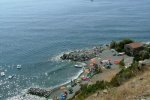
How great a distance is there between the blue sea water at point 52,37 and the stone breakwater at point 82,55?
88.8 inches

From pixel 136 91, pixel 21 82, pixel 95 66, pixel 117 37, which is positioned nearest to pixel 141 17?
pixel 117 37

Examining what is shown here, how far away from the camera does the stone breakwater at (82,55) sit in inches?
2825

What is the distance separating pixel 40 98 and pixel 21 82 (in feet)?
30.9

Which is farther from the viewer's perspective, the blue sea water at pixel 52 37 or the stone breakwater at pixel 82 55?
the stone breakwater at pixel 82 55

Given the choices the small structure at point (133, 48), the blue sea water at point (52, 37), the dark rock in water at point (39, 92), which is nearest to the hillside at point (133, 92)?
the dark rock in water at point (39, 92)

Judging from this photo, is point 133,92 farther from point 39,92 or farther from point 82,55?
point 82,55

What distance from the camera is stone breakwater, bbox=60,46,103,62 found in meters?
71.8

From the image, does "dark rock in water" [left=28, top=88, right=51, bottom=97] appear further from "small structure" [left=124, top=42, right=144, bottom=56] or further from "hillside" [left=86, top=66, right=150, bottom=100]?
"hillside" [left=86, top=66, right=150, bottom=100]

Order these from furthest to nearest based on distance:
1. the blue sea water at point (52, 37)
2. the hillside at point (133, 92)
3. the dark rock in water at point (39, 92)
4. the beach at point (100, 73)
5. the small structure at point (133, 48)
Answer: the small structure at point (133, 48) < the blue sea water at point (52, 37) < the beach at point (100, 73) < the dark rock in water at point (39, 92) < the hillside at point (133, 92)

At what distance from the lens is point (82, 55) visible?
73.4 metres

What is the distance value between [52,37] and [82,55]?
1143 inches

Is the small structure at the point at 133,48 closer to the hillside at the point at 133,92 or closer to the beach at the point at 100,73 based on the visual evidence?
the beach at the point at 100,73

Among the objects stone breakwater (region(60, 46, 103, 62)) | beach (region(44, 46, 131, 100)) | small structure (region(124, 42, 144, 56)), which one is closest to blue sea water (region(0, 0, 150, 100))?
stone breakwater (region(60, 46, 103, 62))

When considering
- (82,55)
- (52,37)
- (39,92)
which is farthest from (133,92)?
(52,37)
